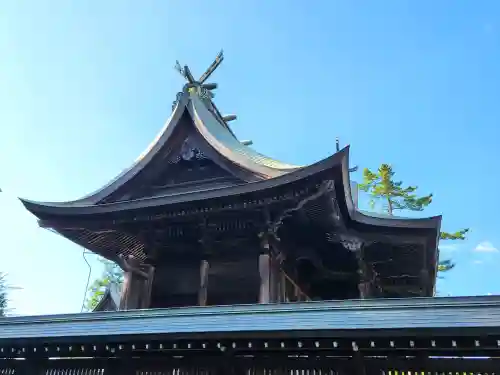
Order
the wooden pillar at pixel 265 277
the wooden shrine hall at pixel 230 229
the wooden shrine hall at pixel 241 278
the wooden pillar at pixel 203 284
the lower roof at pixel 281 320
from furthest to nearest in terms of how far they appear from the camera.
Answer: the wooden pillar at pixel 203 284
the wooden shrine hall at pixel 230 229
the wooden pillar at pixel 265 277
the wooden shrine hall at pixel 241 278
the lower roof at pixel 281 320

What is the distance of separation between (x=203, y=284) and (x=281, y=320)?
391 centimetres

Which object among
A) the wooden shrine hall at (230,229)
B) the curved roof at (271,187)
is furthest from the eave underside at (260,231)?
the curved roof at (271,187)

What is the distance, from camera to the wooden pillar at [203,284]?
10.1 metres

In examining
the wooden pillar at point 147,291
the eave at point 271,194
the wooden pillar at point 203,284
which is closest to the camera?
the eave at point 271,194

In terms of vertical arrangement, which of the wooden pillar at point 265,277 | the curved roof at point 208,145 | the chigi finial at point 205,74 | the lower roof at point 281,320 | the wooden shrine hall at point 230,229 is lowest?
the lower roof at point 281,320

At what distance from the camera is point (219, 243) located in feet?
34.8

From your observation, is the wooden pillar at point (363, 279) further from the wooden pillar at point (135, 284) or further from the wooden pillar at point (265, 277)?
the wooden pillar at point (135, 284)

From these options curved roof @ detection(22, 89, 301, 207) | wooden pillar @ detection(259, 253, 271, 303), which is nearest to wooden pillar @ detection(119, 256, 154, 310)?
curved roof @ detection(22, 89, 301, 207)

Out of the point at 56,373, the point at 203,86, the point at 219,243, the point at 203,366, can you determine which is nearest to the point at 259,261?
the point at 219,243

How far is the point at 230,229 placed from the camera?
1020 centimetres

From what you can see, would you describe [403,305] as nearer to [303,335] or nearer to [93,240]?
[303,335]

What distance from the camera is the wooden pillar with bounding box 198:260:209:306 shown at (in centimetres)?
1010

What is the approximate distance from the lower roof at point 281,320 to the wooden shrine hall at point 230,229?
2370 mm

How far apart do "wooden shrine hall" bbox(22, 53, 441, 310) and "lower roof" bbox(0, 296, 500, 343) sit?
93.3 inches
